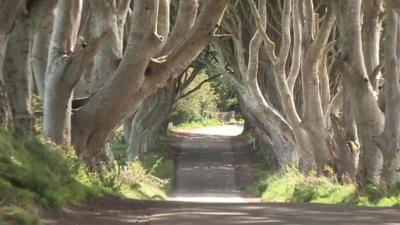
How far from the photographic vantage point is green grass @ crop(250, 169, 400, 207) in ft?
42.9

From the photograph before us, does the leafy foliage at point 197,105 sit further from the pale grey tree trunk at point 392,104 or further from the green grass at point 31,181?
the green grass at point 31,181

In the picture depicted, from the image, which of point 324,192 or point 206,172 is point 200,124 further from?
point 324,192

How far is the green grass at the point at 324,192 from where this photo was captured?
13086 mm

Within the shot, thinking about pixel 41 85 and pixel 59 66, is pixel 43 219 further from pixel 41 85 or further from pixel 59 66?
pixel 41 85

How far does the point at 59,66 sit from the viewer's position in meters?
12.8

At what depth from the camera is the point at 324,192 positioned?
53.2 feet

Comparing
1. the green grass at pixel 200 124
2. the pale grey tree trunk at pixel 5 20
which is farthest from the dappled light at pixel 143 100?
the green grass at pixel 200 124

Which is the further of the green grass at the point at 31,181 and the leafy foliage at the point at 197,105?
the leafy foliage at the point at 197,105

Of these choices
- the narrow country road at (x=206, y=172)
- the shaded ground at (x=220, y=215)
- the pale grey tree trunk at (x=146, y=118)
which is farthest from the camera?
the pale grey tree trunk at (x=146, y=118)

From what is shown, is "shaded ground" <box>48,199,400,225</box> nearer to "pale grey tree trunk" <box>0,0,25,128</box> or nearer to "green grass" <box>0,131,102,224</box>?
"green grass" <box>0,131,102,224</box>

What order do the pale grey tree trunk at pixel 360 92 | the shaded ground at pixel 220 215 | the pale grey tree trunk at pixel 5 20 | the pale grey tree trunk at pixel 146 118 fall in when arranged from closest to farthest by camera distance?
the shaded ground at pixel 220 215 → the pale grey tree trunk at pixel 5 20 → the pale grey tree trunk at pixel 360 92 → the pale grey tree trunk at pixel 146 118

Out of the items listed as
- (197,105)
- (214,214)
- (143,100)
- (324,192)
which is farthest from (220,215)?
(197,105)

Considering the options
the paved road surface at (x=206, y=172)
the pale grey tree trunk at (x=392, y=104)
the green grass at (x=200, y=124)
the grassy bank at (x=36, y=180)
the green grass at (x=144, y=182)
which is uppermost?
the pale grey tree trunk at (x=392, y=104)

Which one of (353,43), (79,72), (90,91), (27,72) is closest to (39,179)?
(27,72)
